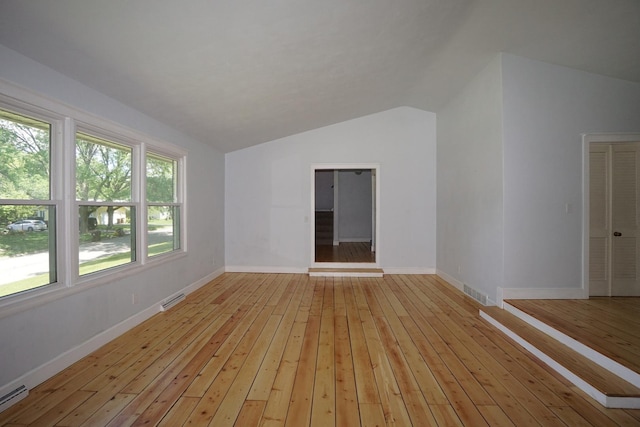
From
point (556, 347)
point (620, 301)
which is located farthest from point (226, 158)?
point (620, 301)

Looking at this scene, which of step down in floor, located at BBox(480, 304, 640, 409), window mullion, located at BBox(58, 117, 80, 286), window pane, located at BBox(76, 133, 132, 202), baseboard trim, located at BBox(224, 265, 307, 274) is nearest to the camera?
step down in floor, located at BBox(480, 304, 640, 409)

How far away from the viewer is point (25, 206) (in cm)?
227

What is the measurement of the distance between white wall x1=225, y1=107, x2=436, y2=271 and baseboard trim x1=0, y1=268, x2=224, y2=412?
2611 mm

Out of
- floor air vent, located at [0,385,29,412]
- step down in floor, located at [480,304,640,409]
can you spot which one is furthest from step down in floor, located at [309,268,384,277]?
floor air vent, located at [0,385,29,412]

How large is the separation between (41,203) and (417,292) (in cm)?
457

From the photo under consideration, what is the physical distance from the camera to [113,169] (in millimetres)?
3223

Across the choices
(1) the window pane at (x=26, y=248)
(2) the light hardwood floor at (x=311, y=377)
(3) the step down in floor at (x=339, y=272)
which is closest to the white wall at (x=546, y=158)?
(2) the light hardwood floor at (x=311, y=377)

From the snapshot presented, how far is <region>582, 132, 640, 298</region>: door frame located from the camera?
3.69 metres

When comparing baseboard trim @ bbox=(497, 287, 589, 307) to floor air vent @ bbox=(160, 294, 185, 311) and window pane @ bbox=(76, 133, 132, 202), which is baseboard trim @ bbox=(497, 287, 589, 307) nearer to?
floor air vent @ bbox=(160, 294, 185, 311)

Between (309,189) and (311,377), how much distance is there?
165 inches

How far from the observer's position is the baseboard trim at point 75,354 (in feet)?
7.02

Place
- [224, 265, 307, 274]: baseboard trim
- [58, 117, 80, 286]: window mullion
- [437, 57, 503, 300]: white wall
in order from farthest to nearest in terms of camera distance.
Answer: [224, 265, 307, 274]: baseboard trim < [437, 57, 503, 300]: white wall < [58, 117, 80, 286]: window mullion

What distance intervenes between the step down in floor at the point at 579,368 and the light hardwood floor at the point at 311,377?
74mm

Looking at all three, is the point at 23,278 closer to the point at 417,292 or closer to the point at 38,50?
the point at 38,50
